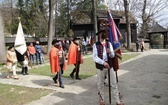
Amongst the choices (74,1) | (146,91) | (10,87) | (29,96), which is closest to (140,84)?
(146,91)

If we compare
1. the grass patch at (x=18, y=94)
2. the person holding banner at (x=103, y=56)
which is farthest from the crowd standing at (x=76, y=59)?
the grass patch at (x=18, y=94)

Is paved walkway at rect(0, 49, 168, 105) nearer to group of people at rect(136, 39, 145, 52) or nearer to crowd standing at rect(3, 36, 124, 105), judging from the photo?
crowd standing at rect(3, 36, 124, 105)

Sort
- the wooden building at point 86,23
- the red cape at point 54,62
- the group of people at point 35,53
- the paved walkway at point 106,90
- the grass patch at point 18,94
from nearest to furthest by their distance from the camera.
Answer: the paved walkway at point 106,90 → the grass patch at point 18,94 → the red cape at point 54,62 → the group of people at point 35,53 → the wooden building at point 86,23

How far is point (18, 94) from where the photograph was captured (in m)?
7.91

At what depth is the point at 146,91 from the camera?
741cm

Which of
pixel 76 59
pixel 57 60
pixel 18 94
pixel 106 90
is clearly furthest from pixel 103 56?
pixel 76 59

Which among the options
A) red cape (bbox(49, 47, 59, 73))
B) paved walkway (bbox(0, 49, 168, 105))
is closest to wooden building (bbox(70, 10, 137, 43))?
paved walkway (bbox(0, 49, 168, 105))

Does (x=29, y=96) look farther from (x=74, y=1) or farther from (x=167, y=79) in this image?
(x=74, y=1)

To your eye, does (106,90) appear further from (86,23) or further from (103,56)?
(86,23)

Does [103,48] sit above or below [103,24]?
below

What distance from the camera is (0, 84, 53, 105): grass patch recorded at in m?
7.10

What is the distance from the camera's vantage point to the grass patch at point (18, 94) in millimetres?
7105

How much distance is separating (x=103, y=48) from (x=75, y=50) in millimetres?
4088

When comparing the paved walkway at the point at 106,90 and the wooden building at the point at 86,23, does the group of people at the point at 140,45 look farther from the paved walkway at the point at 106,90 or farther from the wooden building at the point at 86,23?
the paved walkway at the point at 106,90
